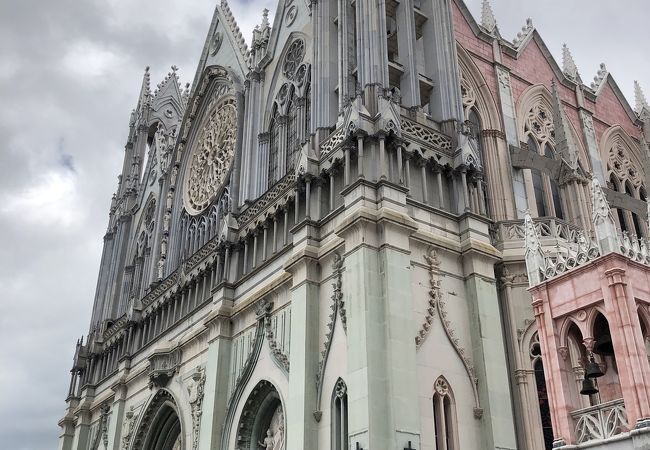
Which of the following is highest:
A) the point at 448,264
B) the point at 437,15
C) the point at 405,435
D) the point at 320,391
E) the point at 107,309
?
the point at 437,15

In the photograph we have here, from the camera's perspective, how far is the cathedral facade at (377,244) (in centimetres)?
1872

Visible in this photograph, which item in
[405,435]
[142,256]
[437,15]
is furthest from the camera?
[142,256]

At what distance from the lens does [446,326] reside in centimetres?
2052

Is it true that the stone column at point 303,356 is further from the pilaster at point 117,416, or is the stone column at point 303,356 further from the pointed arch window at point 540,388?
the pilaster at point 117,416

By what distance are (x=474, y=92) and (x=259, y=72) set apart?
9.63m

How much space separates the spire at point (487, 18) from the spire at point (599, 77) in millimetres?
6718

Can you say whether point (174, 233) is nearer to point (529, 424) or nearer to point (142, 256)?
point (142, 256)

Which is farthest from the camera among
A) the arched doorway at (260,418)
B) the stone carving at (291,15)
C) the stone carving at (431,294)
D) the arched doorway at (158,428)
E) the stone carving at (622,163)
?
the stone carving at (622,163)

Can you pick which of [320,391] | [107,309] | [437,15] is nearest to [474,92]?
[437,15]

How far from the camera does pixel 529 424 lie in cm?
2095

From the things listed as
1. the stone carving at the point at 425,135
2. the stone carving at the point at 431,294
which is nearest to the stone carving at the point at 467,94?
the stone carving at the point at 425,135

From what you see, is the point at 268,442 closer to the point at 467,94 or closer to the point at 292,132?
the point at 292,132

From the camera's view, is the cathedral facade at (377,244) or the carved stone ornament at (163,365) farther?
the carved stone ornament at (163,365)

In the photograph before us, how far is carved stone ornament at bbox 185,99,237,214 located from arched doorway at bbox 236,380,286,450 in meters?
12.6
